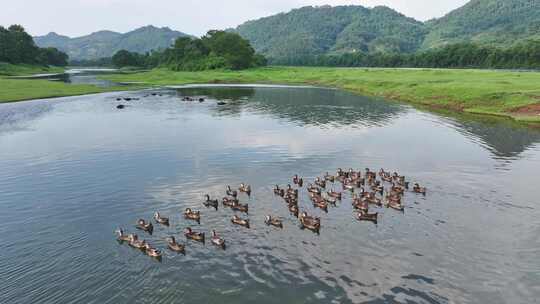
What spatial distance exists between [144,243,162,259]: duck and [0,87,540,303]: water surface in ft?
1.09

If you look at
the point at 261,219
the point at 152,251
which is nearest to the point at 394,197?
the point at 261,219

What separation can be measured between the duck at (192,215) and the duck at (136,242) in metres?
4.46

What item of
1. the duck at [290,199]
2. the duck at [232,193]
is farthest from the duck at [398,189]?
the duck at [232,193]

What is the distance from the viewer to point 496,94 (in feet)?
284

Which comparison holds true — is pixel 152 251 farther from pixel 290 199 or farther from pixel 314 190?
pixel 314 190

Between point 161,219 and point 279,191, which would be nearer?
point 161,219

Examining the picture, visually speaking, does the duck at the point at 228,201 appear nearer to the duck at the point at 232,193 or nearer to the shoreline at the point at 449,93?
the duck at the point at 232,193

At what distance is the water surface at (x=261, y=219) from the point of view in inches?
836

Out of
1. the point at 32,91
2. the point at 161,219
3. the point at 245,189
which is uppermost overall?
the point at 32,91

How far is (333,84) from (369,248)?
13435cm

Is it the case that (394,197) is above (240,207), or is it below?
above

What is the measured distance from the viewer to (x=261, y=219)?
97.8ft

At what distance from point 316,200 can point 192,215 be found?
9084mm

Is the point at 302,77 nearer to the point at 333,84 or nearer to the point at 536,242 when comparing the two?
the point at 333,84
